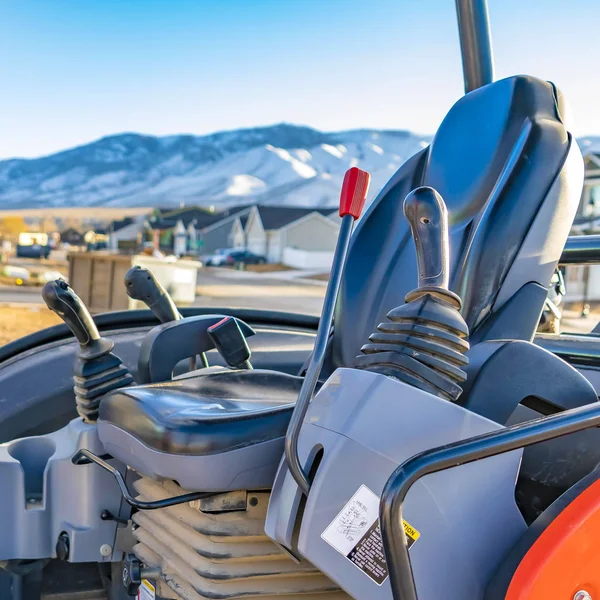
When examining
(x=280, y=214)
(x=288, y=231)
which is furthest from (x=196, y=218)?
(x=288, y=231)

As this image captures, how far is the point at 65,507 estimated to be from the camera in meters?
1.74

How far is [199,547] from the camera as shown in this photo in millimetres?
1325

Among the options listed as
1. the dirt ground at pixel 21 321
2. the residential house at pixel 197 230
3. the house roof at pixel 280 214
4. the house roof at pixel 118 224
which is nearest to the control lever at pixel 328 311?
the dirt ground at pixel 21 321

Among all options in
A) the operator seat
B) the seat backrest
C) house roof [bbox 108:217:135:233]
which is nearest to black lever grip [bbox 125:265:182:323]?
the operator seat

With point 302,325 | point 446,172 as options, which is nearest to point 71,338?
point 302,325

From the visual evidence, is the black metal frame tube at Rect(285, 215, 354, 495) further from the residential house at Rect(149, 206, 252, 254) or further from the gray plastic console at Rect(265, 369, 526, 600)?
the residential house at Rect(149, 206, 252, 254)

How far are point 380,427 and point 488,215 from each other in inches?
25.6

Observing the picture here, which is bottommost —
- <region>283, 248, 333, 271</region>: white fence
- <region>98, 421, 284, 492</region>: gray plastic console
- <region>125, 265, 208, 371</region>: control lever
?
<region>283, 248, 333, 271</region>: white fence

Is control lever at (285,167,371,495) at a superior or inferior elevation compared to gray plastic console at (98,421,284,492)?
superior

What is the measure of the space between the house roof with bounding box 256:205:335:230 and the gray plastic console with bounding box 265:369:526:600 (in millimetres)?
41570

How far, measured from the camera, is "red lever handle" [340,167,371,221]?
1175 millimetres

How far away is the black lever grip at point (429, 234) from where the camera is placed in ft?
3.49

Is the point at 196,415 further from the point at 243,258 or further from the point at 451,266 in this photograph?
the point at 243,258

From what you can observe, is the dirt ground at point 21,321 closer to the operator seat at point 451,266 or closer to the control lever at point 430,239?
the operator seat at point 451,266
